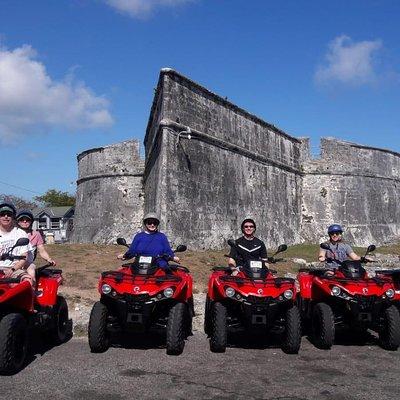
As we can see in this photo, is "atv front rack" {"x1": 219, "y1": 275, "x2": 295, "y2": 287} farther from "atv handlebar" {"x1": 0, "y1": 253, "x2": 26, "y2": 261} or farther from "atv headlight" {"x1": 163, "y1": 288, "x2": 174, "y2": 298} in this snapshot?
"atv handlebar" {"x1": 0, "y1": 253, "x2": 26, "y2": 261}

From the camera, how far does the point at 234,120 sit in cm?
1930

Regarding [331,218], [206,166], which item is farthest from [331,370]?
[331,218]

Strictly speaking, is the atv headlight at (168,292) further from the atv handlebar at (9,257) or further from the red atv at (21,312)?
the atv handlebar at (9,257)

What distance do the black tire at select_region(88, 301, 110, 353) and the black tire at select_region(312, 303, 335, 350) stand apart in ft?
9.06

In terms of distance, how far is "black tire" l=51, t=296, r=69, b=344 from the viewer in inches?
243

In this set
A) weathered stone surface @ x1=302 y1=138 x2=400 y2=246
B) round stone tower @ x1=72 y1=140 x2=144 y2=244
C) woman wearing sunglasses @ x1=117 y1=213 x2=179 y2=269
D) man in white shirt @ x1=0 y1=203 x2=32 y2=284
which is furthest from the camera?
weathered stone surface @ x1=302 y1=138 x2=400 y2=246

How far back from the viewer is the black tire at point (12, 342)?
14.9 feet

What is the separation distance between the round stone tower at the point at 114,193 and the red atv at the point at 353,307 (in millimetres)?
17067

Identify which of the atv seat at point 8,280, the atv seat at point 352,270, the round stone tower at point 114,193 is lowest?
the atv seat at point 8,280

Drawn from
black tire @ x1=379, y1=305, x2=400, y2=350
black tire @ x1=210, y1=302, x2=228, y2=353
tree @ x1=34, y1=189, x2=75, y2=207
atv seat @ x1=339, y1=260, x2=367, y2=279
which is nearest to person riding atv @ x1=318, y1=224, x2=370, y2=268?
atv seat @ x1=339, y1=260, x2=367, y2=279

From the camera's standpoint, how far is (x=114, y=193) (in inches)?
947

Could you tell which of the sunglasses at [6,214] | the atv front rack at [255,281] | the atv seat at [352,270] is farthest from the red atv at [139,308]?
the atv seat at [352,270]

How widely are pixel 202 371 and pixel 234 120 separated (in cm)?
1536

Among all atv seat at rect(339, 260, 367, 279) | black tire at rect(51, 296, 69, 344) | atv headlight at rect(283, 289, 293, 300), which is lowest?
black tire at rect(51, 296, 69, 344)
